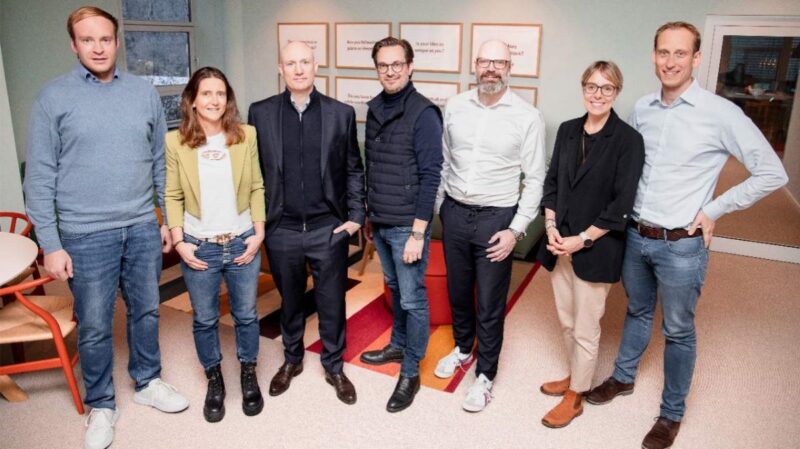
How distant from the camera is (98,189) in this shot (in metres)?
2.43

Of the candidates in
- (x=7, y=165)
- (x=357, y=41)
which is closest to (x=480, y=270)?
(x=7, y=165)

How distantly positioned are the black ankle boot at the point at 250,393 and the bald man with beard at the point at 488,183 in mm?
990

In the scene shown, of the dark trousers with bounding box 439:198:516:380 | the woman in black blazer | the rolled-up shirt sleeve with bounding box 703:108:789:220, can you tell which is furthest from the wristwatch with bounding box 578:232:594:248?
the rolled-up shirt sleeve with bounding box 703:108:789:220

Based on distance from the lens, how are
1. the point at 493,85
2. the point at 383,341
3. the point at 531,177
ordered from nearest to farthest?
1. the point at 493,85
2. the point at 531,177
3. the point at 383,341

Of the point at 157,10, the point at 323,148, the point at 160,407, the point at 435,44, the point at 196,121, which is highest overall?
the point at 157,10

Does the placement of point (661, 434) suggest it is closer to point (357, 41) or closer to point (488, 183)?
point (488, 183)

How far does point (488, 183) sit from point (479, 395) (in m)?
1.03

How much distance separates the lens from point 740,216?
603cm

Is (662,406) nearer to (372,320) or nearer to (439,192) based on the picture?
(439,192)

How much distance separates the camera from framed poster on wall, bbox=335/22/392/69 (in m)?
5.96

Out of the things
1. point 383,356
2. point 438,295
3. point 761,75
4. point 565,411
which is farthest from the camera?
point 761,75

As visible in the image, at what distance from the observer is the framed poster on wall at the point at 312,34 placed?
629 cm

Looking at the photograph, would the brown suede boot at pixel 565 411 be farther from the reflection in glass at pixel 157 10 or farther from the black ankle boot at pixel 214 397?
the reflection in glass at pixel 157 10

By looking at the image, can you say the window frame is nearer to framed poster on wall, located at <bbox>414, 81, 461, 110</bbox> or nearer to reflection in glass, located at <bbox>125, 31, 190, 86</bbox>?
reflection in glass, located at <bbox>125, 31, 190, 86</bbox>
